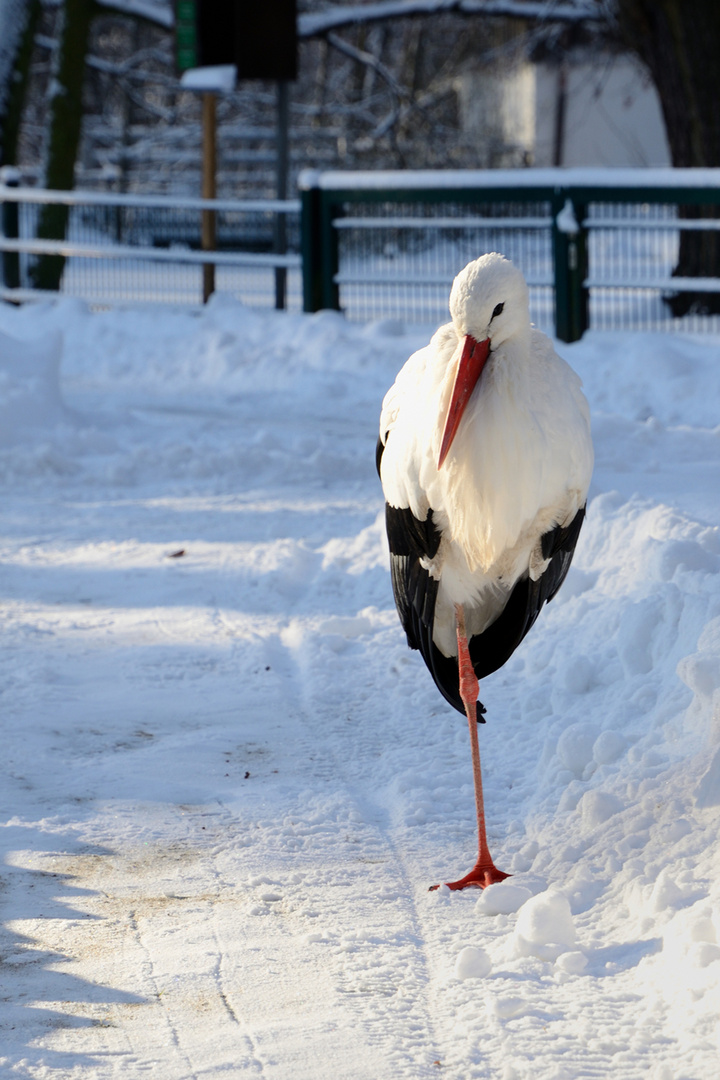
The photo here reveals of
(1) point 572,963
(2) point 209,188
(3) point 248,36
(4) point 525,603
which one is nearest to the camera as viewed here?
(1) point 572,963

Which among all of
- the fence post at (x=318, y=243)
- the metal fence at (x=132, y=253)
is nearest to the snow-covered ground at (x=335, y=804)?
the fence post at (x=318, y=243)

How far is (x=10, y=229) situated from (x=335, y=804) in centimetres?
1283

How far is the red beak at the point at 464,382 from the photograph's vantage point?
321 centimetres

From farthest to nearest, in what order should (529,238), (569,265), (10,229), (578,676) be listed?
1. (10,229)
2. (529,238)
3. (569,265)
4. (578,676)

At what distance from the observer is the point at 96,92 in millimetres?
30109

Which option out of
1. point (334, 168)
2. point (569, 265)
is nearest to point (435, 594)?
point (569, 265)

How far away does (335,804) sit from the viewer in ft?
12.9

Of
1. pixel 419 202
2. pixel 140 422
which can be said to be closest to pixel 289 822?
pixel 140 422

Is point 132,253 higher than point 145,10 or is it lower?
lower

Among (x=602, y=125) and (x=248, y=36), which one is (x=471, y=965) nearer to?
(x=248, y=36)

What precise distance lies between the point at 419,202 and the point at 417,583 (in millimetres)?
8517

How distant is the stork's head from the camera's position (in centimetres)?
329

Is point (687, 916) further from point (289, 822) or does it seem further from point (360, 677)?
point (360, 677)

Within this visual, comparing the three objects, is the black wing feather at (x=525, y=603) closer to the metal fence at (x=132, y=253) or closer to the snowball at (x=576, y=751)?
the snowball at (x=576, y=751)
